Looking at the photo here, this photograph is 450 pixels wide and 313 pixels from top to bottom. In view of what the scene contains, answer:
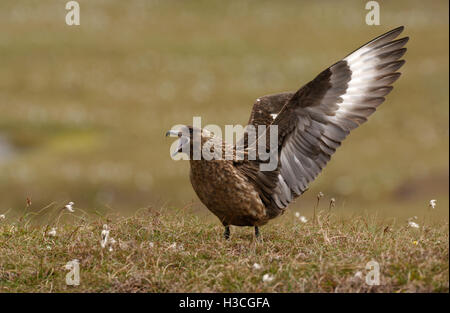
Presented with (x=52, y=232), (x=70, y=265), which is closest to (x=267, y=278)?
(x=70, y=265)

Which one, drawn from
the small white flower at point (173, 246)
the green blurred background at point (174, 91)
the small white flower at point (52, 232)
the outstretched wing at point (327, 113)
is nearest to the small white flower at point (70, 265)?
the small white flower at point (52, 232)

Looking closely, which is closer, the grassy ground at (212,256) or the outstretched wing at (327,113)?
the grassy ground at (212,256)

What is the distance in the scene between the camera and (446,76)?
2831 centimetres

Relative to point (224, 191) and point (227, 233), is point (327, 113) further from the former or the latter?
point (227, 233)

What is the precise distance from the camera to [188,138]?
588cm

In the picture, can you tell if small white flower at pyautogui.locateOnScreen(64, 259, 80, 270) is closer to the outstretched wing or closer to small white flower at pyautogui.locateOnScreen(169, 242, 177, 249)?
small white flower at pyautogui.locateOnScreen(169, 242, 177, 249)

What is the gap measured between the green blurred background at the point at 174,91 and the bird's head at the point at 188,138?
6597 millimetres

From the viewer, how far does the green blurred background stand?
18.6 m

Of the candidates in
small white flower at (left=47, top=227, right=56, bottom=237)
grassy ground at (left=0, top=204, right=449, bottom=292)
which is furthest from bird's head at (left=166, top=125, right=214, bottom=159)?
small white flower at (left=47, top=227, right=56, bottom=237)

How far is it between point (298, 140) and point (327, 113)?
0.38 metres

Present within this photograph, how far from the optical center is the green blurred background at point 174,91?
18.6m

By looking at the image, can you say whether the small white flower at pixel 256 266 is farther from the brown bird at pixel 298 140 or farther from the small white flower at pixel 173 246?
the brown bird at pixel 298 140

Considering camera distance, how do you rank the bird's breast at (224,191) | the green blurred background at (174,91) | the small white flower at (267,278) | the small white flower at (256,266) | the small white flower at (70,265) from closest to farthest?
the small white flower at (267,278) < the small white flower at (256,266) < the small white flower at (70,265) < the bird's breast at (224,191) < the green blurred background at (174,91)
